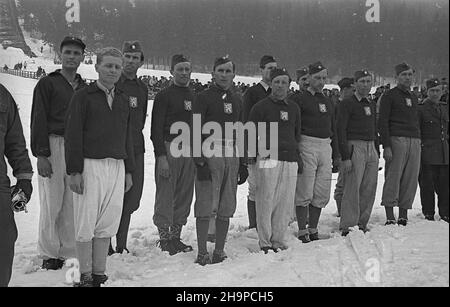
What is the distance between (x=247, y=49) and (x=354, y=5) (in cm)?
118

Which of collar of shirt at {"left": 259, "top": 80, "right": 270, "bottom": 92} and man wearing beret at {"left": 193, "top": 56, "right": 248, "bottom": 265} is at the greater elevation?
collar of shirt at {"left": 259, "top": 80, "right": 270, "bottom": 92}

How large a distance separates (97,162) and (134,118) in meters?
1.12

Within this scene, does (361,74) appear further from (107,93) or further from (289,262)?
(107,93)

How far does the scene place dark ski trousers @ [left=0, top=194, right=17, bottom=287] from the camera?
256cm

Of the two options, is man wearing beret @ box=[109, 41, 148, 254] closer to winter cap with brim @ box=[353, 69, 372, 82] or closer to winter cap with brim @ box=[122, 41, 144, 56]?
winter cap with brim @ box=[122, 41, 144, 56]

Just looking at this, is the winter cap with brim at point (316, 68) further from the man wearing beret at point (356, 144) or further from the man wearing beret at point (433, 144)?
the man wearing beret at point (433, 144)

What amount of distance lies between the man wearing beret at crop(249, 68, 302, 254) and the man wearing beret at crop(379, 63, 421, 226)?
4.12ft

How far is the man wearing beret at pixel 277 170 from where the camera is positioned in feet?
13.8

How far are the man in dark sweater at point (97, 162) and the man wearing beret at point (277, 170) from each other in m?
1.35

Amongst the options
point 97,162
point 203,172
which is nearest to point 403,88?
point 203,172

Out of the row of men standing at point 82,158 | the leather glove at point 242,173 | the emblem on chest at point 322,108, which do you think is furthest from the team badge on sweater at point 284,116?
the row of men standing at point 82,158

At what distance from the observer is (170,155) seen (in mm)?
4359

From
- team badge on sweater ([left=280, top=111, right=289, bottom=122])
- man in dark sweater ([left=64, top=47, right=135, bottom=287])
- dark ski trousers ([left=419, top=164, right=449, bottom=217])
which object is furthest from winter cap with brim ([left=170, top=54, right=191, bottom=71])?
dark ski trousers ([left=419, top=164, right=449, bottom=217])

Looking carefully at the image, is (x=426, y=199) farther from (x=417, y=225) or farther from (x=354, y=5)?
(x=354, y=5)
